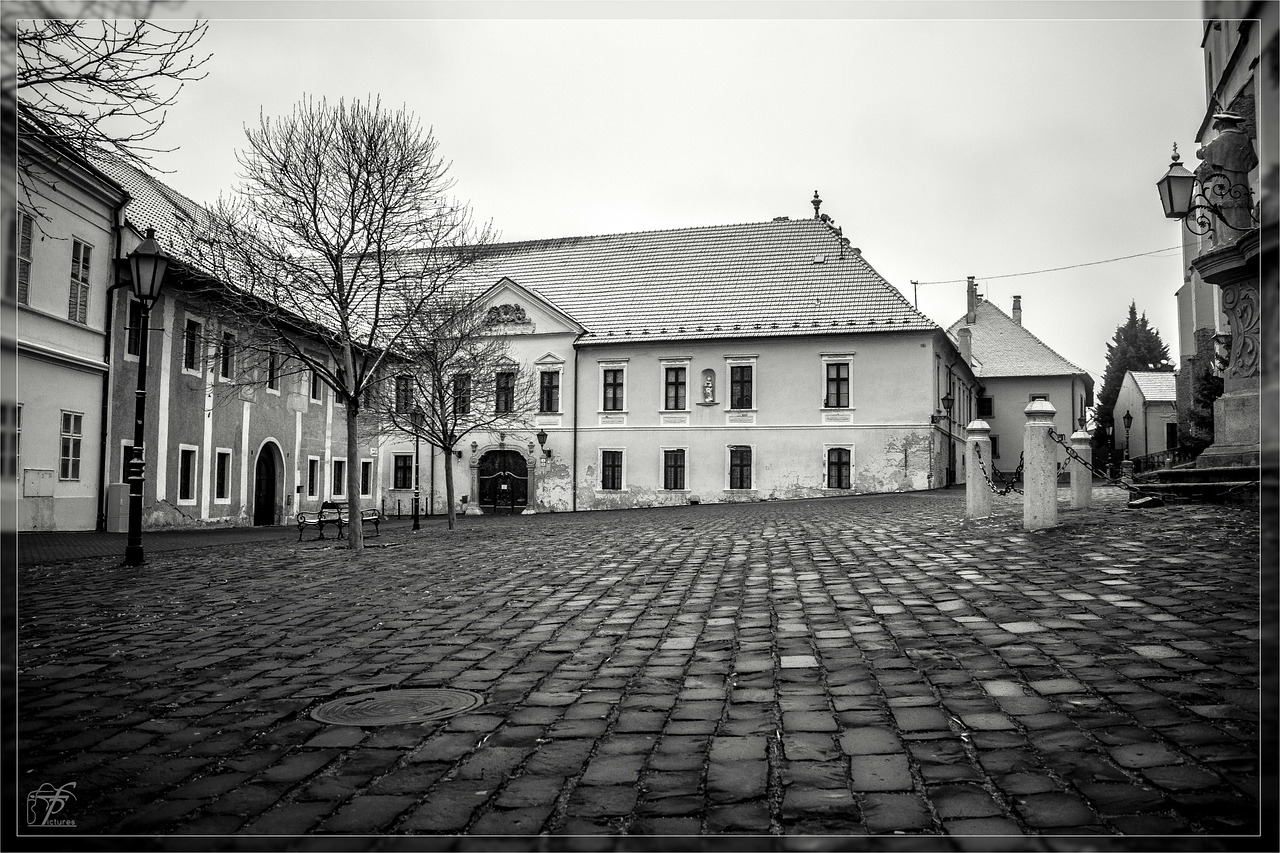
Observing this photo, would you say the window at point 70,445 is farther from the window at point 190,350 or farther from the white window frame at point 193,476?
the window at point 190,350

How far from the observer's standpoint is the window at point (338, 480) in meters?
35.1

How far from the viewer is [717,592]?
833 centimetres

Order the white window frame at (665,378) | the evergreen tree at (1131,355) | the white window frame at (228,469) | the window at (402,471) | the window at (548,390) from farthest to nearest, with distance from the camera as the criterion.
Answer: the evergreen tree at (1131,355) < the window at (402,471) < the window at (548,390) < the white window frame at (665,378) < the white window frame at (228,469)

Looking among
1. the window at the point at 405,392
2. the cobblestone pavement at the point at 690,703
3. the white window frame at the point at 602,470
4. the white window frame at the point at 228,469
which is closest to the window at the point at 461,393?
the window at the point at 405,392

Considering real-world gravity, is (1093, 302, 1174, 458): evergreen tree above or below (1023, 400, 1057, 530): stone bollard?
above

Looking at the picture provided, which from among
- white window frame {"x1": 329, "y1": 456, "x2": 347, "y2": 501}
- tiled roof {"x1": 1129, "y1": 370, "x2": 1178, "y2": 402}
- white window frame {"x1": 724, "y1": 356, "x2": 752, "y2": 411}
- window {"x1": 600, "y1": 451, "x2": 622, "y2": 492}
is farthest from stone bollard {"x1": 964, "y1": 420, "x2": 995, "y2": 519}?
tiled roof {"x1": 1129, "y1": 370, "x2": 1178, "y2": 402}

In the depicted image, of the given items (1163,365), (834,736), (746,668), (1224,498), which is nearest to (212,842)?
(834,736)

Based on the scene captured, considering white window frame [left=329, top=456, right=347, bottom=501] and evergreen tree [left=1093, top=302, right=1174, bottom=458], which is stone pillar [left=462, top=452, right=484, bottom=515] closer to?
white window frame [left=329, top=456, right=347, bottom=501]

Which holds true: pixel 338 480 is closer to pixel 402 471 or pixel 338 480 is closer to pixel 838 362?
pixel 402 471

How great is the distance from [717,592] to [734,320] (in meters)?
31.2

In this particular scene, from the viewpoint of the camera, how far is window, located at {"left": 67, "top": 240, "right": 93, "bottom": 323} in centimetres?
2008

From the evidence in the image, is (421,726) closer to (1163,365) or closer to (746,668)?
(746,668)

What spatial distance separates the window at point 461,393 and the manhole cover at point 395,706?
69.4 feet

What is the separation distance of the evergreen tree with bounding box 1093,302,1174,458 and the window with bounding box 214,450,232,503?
74883 millimetres
